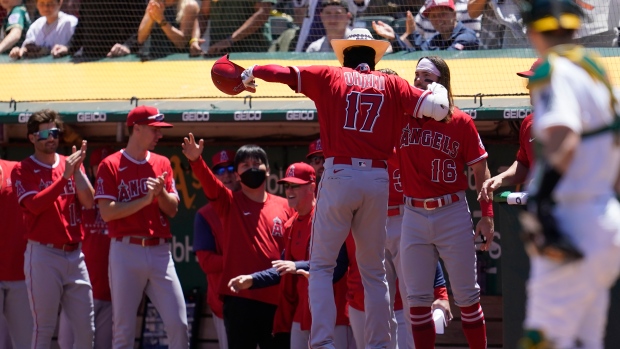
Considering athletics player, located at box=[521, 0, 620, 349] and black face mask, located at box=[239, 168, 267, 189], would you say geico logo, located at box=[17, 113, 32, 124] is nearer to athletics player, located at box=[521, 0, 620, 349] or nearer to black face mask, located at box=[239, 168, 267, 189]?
black face mask, located at box=[239, 168, 267, 189]

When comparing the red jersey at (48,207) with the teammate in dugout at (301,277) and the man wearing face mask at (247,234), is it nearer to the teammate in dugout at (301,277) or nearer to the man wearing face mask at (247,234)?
the man wearing face mask at (247,234)

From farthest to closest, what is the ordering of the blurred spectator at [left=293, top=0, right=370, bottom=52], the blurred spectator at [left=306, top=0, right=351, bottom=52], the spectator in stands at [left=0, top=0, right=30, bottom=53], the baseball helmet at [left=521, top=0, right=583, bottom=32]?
1. the spectator in stands at [left=0, top=0, right=30, bottom=53]
2. the blurred spectator at [left=293, top=0, right=370, bottom=52]
3. the blurred spectator at [left=306, top=0, right=351, bottom=52]
4. the baseball helmet at [left=521, top=0, right=583, bottom=32]

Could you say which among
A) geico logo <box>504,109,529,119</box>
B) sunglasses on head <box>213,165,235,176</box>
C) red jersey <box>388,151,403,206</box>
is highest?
geico logo <box>504,109,529,119</box>

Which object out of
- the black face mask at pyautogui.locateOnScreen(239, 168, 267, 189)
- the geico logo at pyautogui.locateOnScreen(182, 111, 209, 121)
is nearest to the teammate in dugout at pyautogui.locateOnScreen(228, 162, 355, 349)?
the black face mask at pyautogui.locateOnScreen(239, 168, 267, 189)

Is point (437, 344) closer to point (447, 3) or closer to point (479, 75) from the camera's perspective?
point (479, 75)

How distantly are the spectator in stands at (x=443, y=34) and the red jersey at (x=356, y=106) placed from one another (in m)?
3.40

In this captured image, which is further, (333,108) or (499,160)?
(499,160)

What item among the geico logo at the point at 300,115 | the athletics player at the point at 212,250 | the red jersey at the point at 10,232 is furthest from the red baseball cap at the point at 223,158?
the red jersey at the point at 10,232

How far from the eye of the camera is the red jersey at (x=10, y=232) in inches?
293

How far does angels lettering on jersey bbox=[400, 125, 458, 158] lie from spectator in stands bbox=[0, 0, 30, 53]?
585 cm

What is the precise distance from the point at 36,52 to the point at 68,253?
3.58 meters

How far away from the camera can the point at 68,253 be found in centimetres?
712

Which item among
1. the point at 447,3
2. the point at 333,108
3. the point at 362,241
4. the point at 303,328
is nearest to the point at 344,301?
the point at 303,328

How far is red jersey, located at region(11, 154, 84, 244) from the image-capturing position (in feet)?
23.2
